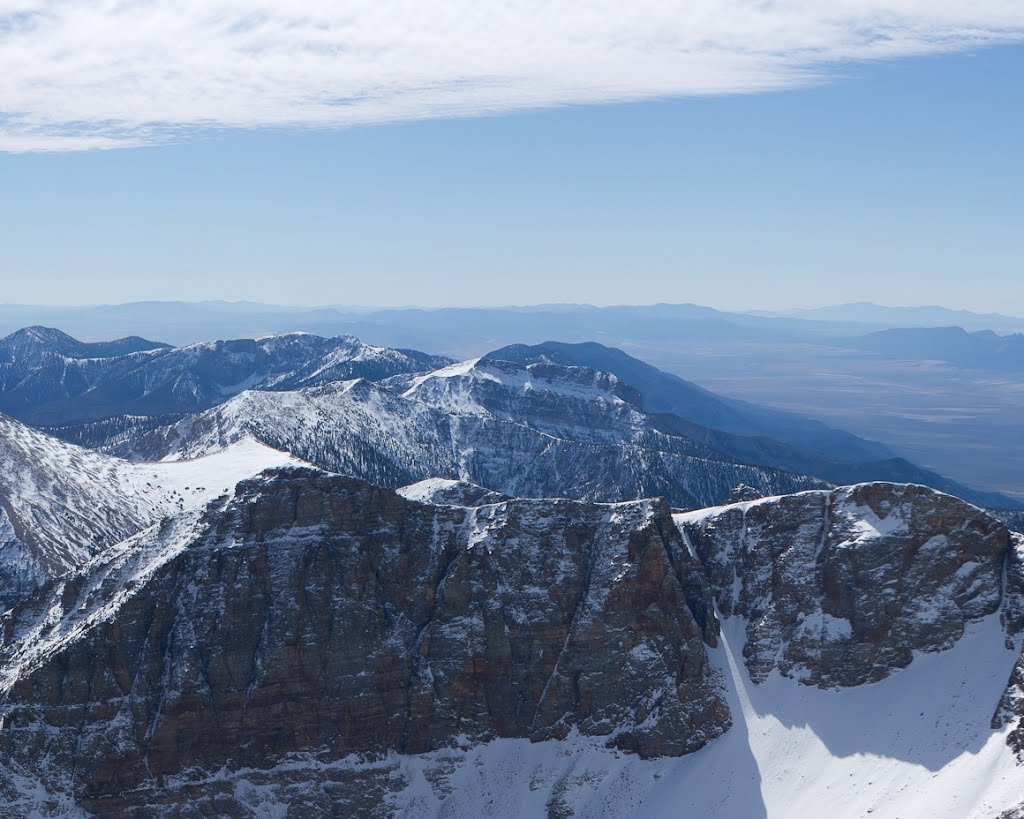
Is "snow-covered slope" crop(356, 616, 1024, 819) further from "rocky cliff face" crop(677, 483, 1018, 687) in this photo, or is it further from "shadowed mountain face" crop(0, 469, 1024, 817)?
"rocky cliff face" crop(677, 483, 1018, 687)

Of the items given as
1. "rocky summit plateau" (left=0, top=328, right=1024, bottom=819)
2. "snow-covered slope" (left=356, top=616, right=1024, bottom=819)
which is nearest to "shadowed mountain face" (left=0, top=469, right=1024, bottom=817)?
"rocky summit plateau" (left=0, top=328, right=1024, bottom=819)

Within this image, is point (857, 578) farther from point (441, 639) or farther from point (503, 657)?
point (441, 639)

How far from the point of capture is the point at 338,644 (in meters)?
159

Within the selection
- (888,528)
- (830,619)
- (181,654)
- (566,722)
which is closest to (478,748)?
(566,722)

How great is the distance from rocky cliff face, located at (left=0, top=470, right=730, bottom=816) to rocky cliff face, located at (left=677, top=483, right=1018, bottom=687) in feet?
26.6

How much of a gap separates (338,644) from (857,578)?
73241 millimetres

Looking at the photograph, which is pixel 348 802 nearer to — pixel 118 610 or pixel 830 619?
pixel 118 610

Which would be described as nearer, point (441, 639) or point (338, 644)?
point (338, 644)

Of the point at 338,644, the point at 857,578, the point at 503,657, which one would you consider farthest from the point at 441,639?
the point at 857,578

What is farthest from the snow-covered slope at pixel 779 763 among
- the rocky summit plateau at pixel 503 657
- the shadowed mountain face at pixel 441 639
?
the shadowed mountain face at pixel 441 639

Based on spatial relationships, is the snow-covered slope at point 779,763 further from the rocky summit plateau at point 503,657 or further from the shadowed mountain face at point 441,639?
the shadowed mountain face at point 441,639

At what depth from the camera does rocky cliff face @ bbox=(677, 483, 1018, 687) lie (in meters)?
152

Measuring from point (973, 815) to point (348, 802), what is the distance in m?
78.7

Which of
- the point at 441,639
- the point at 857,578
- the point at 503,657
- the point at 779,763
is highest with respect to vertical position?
the point at 857,578
